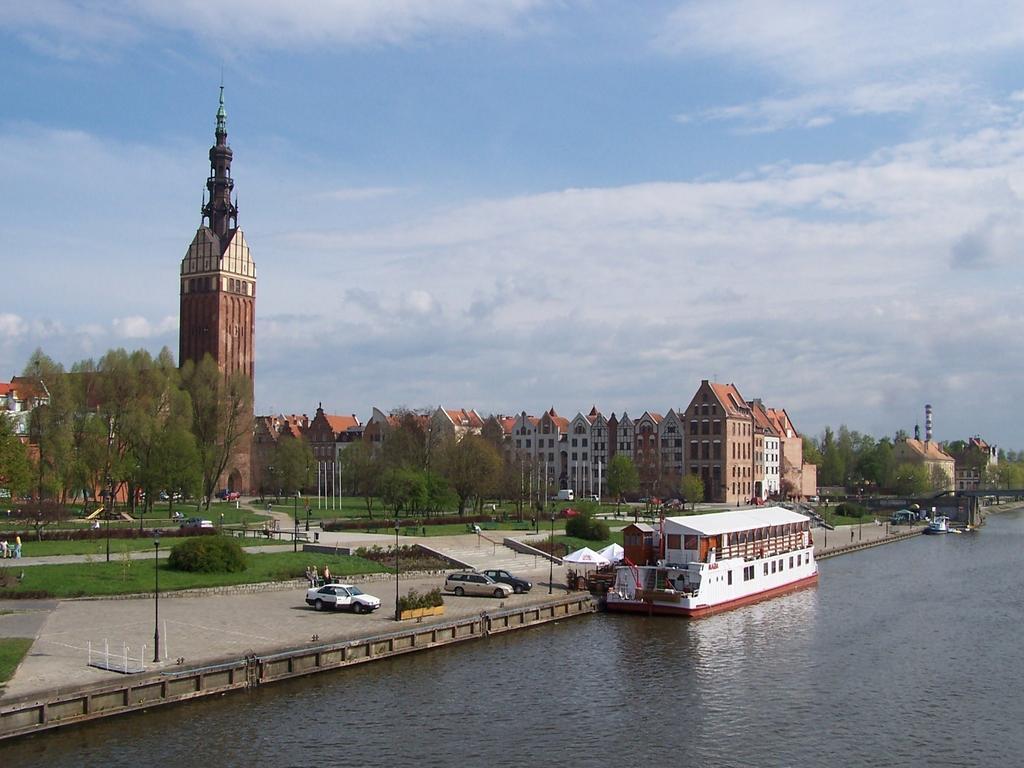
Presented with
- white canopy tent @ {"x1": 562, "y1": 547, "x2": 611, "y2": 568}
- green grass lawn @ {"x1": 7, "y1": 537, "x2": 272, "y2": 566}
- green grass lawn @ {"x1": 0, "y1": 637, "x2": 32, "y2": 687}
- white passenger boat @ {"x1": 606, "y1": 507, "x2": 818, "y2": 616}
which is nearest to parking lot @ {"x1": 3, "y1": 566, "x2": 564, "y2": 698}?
green grass lawn @ {"x1": 0, "y1": 637, "x2": 32, "y2": 687}

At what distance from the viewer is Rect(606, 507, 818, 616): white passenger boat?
58.1 metres

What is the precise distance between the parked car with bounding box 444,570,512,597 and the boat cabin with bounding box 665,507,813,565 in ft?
31.4

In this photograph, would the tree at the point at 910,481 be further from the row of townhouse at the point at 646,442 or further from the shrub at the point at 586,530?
the shrub at the point at 586,530

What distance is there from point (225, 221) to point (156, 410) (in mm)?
52592

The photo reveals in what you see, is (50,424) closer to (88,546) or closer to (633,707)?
(88,546)

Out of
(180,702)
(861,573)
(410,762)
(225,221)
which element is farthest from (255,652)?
(225,221)

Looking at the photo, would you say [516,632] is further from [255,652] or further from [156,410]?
[156,410]

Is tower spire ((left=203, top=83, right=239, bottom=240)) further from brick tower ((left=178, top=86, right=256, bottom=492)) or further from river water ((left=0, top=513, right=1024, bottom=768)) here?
river water ((left=0, top=513, right=1024, bottom=768))

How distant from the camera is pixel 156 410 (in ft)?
325

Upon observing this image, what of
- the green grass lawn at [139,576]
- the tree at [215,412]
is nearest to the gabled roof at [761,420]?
the tree at [215,412]

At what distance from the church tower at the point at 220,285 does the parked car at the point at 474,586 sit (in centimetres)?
8828

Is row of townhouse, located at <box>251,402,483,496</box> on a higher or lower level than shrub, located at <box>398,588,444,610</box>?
higher

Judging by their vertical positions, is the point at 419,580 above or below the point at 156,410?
below

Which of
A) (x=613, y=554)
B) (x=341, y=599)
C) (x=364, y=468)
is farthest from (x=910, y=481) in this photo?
(x=341, y=599)
